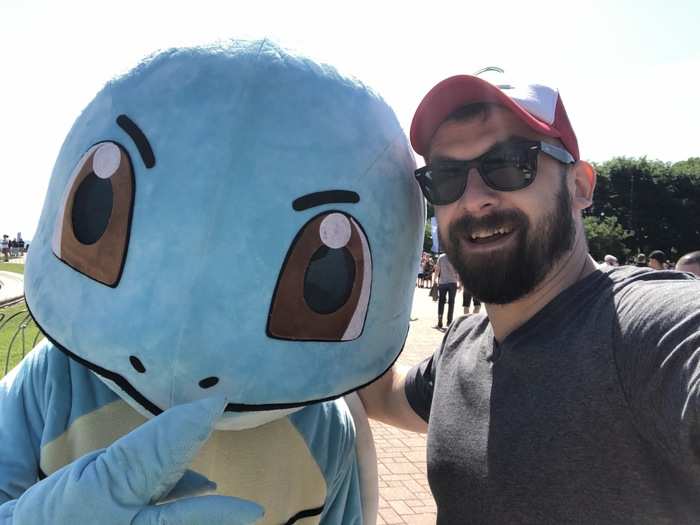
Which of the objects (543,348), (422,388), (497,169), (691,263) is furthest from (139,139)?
(691,263)

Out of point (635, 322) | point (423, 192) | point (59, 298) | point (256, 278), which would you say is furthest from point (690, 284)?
point (59, 298)

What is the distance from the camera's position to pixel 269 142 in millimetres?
1356

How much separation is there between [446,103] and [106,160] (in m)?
1.13

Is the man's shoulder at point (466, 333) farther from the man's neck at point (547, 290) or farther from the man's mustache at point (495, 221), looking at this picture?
the man's mustache at point (495, 221)

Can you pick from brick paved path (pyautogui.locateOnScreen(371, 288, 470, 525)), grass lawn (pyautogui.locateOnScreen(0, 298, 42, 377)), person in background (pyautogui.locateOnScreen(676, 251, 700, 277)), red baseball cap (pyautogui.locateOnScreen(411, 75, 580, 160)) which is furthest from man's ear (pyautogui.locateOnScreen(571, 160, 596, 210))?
person in background (pyautogui.locateOnScreen(676, 251, 700, 277))

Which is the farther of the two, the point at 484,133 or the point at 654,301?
the point at 484,133

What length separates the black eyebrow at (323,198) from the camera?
1.33 metres

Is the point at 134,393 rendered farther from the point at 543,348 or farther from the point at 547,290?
the point at 547,290

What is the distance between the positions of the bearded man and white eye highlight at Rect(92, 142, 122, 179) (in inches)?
33.8

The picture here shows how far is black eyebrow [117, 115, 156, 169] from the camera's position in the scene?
4.34 ft

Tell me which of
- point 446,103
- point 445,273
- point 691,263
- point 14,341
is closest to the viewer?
point 446,103

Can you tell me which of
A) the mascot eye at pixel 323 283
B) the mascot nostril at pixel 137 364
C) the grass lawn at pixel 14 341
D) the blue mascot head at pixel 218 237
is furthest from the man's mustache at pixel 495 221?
the grass lawn at pixel 14 341

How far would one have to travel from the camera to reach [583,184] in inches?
84.3

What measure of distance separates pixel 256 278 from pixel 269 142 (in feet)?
1.09
